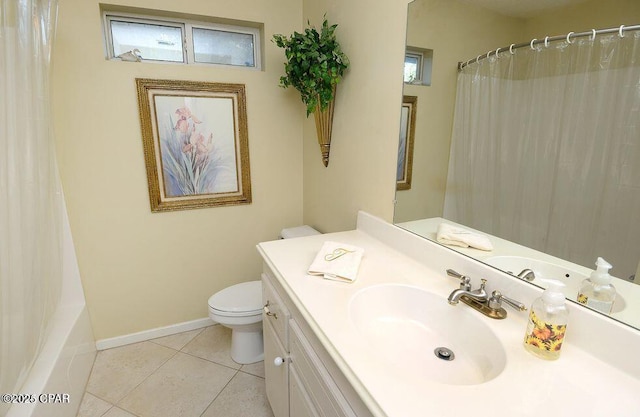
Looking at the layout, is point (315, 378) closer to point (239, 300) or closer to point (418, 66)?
point (239, 300)

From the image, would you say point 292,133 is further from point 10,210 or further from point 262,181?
point 10,210

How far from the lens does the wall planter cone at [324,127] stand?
1883 mm

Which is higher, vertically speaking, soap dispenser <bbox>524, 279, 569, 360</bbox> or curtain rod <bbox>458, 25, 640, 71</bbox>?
curtain rod <bbox>458, 25, 640, 71</bbox>

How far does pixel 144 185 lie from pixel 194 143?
16.5 inches

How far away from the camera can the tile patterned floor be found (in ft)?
5.47

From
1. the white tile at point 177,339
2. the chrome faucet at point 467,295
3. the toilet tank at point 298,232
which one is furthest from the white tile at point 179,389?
the chrome faucet at point 467,295

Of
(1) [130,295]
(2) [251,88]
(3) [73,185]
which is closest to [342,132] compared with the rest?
(2) [251,88]

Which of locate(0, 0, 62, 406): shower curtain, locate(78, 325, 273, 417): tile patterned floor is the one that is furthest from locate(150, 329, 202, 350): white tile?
locate(0, 0, 62, 406): shower curtain

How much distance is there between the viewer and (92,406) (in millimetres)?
1688

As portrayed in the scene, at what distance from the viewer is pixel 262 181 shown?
2.32 m

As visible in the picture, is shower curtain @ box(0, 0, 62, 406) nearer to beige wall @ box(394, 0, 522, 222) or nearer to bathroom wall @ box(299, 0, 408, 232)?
bathroom wall @ box(299, 0, 408, 232)

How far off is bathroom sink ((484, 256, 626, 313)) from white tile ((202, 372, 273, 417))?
1.42 metres

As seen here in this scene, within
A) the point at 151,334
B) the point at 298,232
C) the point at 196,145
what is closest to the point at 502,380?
the point at 298,232

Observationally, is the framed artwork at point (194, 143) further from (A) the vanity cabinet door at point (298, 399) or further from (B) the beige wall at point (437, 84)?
(A) the vanity cabinet door at point (298, 399)
